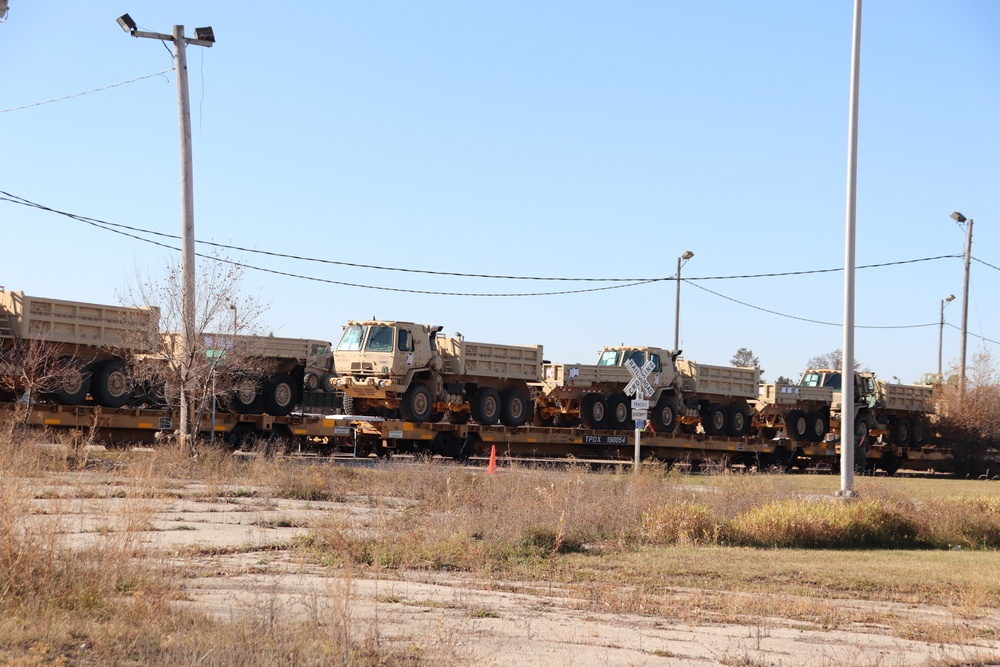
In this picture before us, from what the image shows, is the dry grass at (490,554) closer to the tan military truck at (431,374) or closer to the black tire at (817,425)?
the tan military truck at (431,374)

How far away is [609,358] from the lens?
3375cm

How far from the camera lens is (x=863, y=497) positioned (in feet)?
54.3

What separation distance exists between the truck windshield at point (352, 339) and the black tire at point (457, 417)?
3700 millimetres

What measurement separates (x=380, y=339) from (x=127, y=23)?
32.1 feet

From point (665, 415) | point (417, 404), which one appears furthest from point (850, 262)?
point (665, 415)

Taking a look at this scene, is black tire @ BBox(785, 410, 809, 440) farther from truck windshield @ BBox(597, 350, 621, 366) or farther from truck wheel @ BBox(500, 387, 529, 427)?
truck wheel @ BBox(500, 387, 529, 427)

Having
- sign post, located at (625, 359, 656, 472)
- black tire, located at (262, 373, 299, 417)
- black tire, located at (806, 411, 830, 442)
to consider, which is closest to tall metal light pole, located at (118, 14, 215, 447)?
black tire, located at (262, 373, 299, 417)

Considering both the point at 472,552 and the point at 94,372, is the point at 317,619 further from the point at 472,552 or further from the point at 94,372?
the point at 94,372

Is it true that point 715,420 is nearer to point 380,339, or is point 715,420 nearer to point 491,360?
point 491,360

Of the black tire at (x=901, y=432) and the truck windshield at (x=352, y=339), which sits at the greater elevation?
the truck windshield at (x=352, y=339)

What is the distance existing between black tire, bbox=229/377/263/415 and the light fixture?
790cm

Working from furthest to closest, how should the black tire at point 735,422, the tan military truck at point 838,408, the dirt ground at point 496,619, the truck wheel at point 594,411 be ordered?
the tan military truck at point 838,408 < the black tire at point 735,422 < the truck wheel at point 594,411 < the dirt ground at point 496,619

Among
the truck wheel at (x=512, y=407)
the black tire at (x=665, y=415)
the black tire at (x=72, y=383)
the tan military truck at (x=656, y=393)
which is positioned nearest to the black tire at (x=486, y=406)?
the truck wheel at (x=512, y=407)

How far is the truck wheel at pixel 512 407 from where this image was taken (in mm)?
30391
